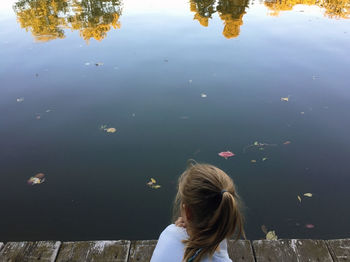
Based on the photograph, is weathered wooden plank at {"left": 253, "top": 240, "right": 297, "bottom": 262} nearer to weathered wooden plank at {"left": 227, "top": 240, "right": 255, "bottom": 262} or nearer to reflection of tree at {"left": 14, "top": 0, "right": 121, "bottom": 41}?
weathered wooden plank at {"left": 227, "top": 240, "right": 255, "bottom": 262}

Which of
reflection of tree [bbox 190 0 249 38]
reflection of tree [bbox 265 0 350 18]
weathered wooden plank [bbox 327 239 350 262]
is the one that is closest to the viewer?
weathered wooden plank [bbox 327 239 350 262]

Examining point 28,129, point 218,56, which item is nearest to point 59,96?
point 28,129

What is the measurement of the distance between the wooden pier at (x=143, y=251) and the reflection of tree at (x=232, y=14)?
6571 millimetres

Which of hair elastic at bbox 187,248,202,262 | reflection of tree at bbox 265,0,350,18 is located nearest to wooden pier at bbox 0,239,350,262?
hair elastic at bbox 187,248,202,262

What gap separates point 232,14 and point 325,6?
11.8 ft

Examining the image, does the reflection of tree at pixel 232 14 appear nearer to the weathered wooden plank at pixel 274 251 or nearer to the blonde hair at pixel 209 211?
the weathered wooden plank at pixel 274 251

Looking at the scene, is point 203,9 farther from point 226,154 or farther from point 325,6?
point 226,154

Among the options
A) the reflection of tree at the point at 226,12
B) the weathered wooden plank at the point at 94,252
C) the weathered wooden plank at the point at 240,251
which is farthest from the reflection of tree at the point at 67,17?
the weathered wooden plank at the point at 240,251

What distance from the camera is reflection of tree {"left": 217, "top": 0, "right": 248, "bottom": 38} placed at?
26.5ft

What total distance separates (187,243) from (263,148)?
2.87 meters

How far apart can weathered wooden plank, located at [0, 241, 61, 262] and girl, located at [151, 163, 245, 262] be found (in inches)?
47.9

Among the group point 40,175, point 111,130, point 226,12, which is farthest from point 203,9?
point 40,175

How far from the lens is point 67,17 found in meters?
9.37

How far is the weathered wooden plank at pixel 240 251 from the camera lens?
2154 millimetres
